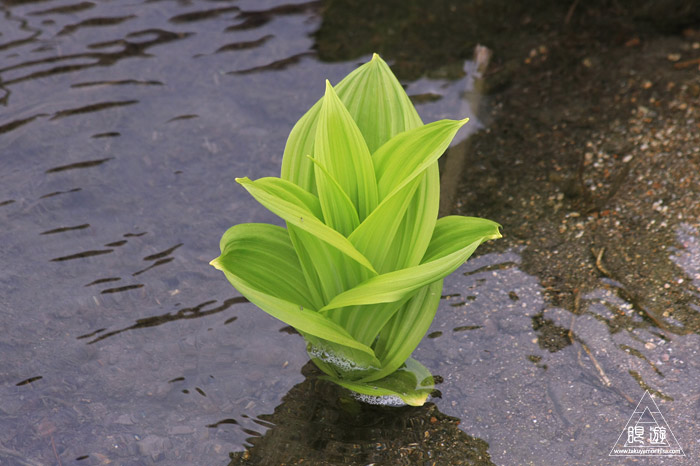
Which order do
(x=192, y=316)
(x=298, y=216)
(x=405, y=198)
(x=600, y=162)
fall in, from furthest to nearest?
(x=600, y=162), (x=192, y=316), (x=405, y=198), (x=298, y=216)

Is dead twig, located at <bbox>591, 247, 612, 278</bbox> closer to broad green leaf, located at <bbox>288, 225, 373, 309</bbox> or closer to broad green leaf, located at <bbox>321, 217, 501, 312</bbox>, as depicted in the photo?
broad green leaf, located at <bbox>321, 217, 501, 312</bbox>

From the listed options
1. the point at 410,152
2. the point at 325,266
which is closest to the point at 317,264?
the point at 325,266

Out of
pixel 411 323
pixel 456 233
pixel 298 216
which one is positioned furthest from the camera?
pixel 411 323

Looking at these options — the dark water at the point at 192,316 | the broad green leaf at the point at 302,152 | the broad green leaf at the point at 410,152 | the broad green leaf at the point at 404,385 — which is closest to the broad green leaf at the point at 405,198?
the broad green leaf at the point at 410,152

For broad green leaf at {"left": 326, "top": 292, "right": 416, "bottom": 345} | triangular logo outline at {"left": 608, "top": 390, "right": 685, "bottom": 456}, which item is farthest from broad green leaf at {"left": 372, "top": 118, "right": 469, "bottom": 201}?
triangular logo outline at {"left": 608, "top": 390, "right": 685, "bottom": 456}

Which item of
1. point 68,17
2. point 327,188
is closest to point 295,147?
point 327,188

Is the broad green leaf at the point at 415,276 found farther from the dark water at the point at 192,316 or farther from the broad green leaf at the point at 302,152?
the dark water at the point at 192,316

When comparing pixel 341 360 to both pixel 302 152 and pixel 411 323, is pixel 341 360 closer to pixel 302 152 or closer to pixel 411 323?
pixel 411 323
